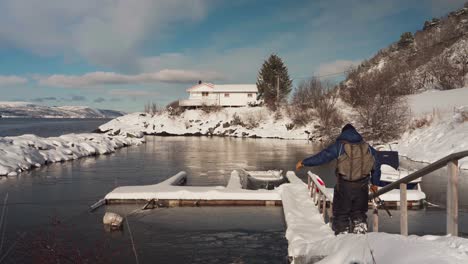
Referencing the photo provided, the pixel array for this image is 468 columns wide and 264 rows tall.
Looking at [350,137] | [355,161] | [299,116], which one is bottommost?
[355,161]

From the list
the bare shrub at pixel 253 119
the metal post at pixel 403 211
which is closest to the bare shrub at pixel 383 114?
the bare shrub at pixel 253 119

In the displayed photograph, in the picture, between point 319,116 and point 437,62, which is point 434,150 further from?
point 437,62

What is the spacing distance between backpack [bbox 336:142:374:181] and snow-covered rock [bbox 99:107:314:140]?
5150cm

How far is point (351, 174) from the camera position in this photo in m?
6.24

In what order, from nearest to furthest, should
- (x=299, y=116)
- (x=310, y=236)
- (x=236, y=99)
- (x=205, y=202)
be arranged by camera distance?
1. (x=310, y=236)
2. (x=205, y=202)
3. (x=299, y=116)
4. (x=236, y=99)

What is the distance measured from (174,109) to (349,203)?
231 ft

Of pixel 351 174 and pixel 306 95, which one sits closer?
pixel 351 174

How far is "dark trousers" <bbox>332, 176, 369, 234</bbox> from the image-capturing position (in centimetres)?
635

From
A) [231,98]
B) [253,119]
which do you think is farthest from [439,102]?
[231,98]

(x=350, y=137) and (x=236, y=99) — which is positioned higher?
(x=236, y=99)

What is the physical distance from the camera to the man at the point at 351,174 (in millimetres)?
6230

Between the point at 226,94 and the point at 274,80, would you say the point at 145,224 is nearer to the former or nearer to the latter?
the point at 274,80

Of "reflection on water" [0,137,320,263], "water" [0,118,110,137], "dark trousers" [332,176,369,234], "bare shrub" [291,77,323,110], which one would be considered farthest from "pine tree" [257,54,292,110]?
"dark trousers" [332,176,369,234]

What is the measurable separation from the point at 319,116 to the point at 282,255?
50.7 m
